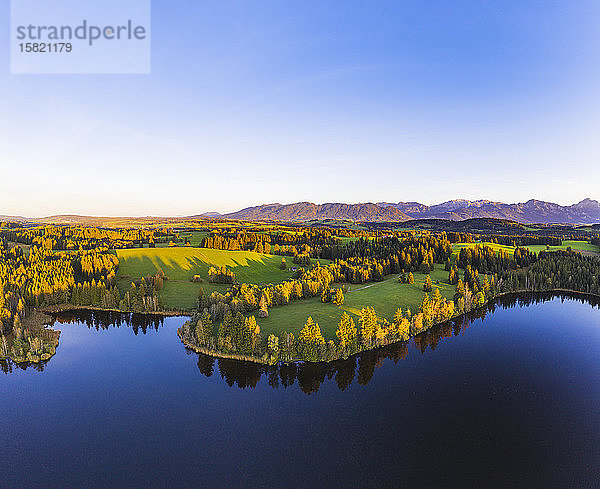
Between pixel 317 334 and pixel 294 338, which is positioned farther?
pixel 294 338

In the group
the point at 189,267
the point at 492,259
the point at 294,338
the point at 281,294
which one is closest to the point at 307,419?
the point at 294,338

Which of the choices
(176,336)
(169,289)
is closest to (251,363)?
(176,336)

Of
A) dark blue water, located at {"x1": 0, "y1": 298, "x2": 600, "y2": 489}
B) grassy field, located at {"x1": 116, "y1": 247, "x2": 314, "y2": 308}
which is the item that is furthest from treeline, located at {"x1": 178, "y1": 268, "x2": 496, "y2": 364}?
grassy field, located at {"x1": 116, "y1": 247, "x2": 314, "y2": 308}

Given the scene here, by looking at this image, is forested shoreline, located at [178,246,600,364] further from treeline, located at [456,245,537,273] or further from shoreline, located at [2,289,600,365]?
treeline, located at [456,245,537,273]

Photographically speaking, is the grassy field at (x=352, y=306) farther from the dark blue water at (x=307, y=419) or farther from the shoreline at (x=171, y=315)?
the dark blue water at (x=307, y=419)

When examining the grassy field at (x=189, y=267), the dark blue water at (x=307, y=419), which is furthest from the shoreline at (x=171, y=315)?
the grassy field at (x=189, y=267)

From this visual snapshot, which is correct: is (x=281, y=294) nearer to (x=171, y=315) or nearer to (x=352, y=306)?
(x=352, y=306)

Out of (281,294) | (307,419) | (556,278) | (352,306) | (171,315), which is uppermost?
(281,294)
